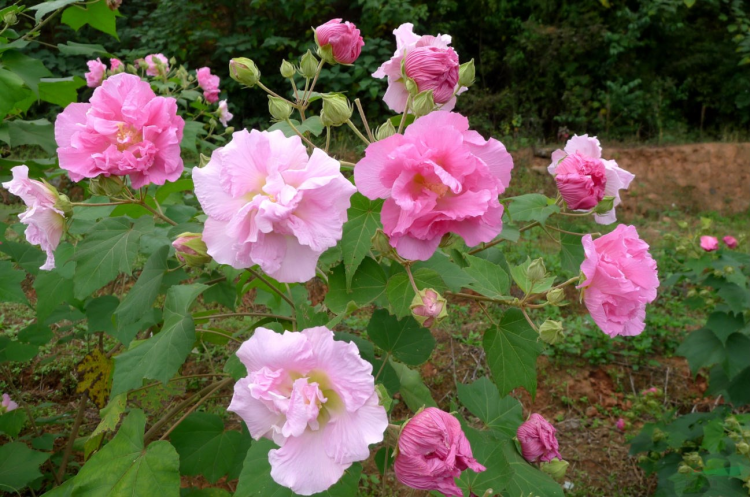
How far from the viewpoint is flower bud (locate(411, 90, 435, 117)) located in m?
0.95

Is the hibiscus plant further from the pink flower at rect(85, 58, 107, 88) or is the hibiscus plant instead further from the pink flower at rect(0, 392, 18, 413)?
the pink flower at rect(85, 58, 107, 88)

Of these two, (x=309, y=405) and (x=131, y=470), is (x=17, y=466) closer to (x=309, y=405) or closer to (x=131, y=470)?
(x=131, y=470)

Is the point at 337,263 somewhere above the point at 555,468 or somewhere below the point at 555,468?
above

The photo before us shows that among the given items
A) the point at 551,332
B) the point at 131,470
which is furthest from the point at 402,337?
the point at 131,470

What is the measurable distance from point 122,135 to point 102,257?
0.86 feet

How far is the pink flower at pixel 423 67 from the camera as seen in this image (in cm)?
96

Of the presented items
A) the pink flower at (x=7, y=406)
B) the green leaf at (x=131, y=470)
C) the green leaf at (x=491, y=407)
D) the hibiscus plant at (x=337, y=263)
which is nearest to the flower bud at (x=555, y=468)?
the hibiscus plant at (x=337, y=263)

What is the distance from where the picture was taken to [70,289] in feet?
4.91

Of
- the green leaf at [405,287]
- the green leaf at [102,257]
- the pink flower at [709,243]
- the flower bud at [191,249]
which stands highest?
the flower bud at [191,249]

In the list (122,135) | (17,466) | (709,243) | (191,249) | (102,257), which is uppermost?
(122,135)

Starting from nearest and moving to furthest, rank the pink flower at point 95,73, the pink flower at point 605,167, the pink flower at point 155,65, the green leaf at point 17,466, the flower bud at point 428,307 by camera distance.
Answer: the flower bud at point 428,307 < the pink flower at point 605,167 < the green leaf at point 17,466 < the pink flower at point 95,73 < the pink flower at point 155,65

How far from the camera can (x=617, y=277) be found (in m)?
0.90

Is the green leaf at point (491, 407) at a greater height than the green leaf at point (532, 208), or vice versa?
the green leaf at point (532, 208)

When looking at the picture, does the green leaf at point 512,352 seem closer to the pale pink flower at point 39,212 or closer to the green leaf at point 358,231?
the green leaf at point 358,231
